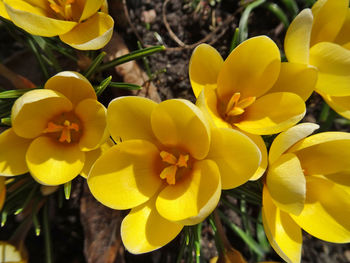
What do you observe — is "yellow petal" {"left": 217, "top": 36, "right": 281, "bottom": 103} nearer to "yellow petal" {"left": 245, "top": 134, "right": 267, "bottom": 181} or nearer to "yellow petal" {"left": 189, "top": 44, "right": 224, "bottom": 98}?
"yellow petal" {"left": 189, "top": 44, "right": 224, "bottom": 98}

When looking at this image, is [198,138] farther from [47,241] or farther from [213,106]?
[47,241]

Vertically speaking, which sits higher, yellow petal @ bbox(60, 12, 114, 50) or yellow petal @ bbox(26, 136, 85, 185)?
yellow petal @ bbox(60, 12, 114, 50)

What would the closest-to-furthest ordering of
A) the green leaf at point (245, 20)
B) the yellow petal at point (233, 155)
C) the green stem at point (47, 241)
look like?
the yellow petal at point (233, 155), the green stem at point (47, 241), the green leaf at point (245, 20)

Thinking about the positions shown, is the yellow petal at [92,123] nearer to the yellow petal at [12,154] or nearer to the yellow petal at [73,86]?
the yellow petal at [73,86]

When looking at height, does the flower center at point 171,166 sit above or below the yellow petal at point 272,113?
below

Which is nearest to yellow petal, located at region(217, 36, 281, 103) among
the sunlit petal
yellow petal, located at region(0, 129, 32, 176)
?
the sunlit petal

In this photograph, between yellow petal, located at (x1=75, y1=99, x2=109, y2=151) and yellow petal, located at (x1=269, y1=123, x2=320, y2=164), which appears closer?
yellow petal, located at (x1=269, y1=123, x2=320, y2=164)

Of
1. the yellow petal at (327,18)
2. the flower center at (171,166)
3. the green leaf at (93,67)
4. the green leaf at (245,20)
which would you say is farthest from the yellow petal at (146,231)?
the green leaf at (245,20)
